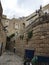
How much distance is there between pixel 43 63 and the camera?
10578 mm

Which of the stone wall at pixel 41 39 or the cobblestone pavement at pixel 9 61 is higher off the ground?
the stone wall at pixel 41 39

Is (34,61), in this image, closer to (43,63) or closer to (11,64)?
(43,63)

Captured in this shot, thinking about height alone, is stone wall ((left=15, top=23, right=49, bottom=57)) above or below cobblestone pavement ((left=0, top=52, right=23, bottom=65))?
above

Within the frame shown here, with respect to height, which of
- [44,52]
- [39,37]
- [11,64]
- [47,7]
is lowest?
[11,64]

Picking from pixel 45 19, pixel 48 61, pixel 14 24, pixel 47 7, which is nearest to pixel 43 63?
pixel 48 61

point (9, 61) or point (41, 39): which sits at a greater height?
point (41, 39)

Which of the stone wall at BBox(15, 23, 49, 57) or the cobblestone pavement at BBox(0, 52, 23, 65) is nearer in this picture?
the stone wall at BBox(15, 23, 49, 57)

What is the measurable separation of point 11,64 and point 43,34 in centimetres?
514

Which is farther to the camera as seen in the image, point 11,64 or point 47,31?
point 11,64

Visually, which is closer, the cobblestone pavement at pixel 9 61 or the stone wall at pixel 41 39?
the stone wall at pixel 41 39

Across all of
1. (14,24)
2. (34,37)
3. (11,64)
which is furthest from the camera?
(14,24)

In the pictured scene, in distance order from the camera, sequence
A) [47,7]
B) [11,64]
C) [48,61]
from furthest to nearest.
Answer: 1. [47,7]
2. [11,64]
3. [48,61]

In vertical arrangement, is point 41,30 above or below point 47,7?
below

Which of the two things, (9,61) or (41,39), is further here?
(9,61)
